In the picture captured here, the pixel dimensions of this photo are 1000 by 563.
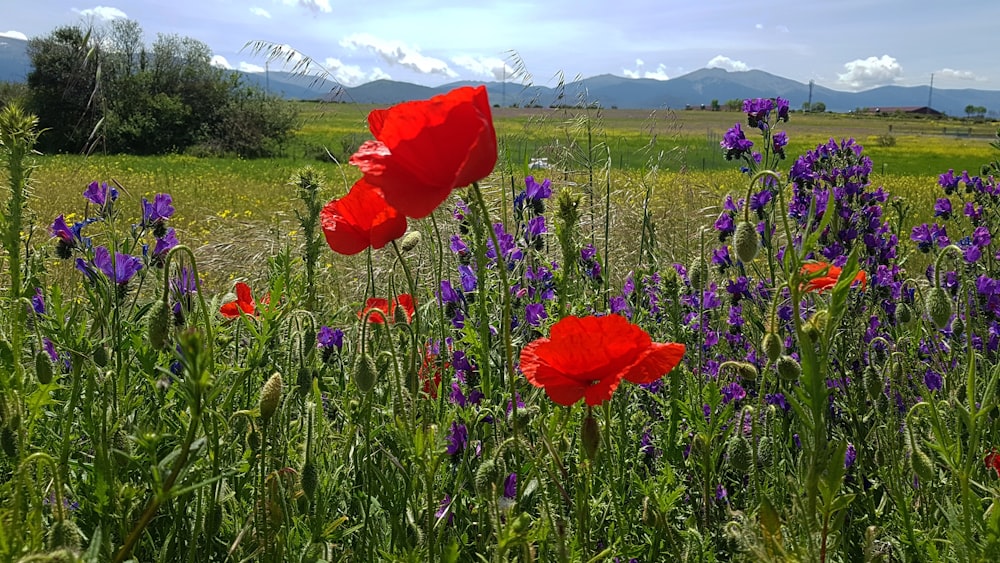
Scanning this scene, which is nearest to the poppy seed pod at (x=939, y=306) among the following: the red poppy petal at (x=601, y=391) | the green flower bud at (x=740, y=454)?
the green flower bud at (x=740, y=454)

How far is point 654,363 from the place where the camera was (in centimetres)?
106

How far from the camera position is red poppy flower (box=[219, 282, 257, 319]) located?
1593 mm

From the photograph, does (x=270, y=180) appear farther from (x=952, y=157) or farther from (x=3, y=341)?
(x=952, y=157)

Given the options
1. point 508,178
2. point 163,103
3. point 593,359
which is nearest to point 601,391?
point 593,359

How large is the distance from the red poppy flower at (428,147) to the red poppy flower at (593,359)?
0.96 ft

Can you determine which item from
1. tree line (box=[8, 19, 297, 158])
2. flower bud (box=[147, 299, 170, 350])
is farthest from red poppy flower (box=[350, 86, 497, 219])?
tree line (box=[8, 19, 297, 158])

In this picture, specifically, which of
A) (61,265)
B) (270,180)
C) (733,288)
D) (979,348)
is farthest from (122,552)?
(270,180)

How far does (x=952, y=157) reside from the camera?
2770cm

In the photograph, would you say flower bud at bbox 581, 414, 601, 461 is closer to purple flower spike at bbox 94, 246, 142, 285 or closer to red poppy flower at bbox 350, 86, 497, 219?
red poppy flower at bbox 350, 86, 497, 219

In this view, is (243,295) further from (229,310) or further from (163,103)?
(163,103)

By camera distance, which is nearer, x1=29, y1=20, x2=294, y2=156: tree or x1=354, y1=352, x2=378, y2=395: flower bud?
x1=354, y1=352, x2=378, y2=395: flower bud

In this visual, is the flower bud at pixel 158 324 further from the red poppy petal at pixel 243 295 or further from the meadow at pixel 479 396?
the red poppy petal at pixel 243 295

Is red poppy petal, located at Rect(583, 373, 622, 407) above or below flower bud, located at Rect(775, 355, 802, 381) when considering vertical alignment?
below

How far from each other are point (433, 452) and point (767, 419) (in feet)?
3.21
